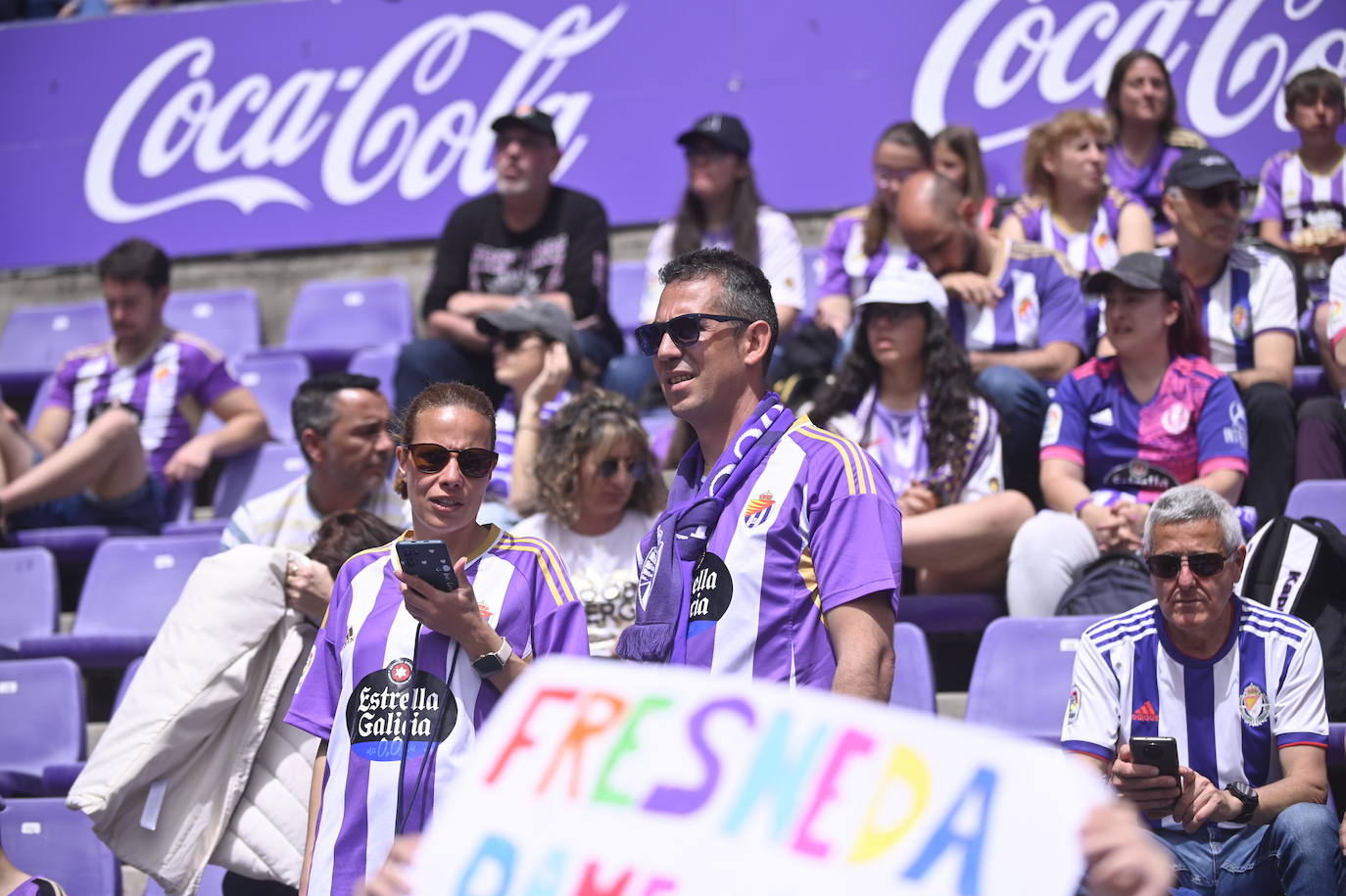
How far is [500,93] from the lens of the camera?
797 centimetres

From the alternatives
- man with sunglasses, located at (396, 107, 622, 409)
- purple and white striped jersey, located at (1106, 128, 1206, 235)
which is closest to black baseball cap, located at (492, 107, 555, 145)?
man with sunglasses, located at (396, 107, 622, 409)

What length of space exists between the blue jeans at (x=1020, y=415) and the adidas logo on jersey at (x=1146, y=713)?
1800mm

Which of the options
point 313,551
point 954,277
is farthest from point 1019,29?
point 313,551

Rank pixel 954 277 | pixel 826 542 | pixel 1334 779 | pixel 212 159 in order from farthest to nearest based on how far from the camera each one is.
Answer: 1. pixel 212 159
2. pixel 954 277
3. pixel 1334 779
4. pixel 826 542

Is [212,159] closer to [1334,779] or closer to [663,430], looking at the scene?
[663,430]

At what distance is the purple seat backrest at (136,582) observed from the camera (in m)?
5.36

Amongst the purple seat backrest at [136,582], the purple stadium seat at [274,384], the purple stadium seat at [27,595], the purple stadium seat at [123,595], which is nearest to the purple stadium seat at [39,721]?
the purple stadium seat at [123,595]

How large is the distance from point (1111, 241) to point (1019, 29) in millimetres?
1549

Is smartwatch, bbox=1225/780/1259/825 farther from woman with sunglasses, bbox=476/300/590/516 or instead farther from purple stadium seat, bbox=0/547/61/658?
purple stadium seat, bbox=0/547/61/658

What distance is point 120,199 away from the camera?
8.41 metres

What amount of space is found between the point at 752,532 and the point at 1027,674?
1.80m

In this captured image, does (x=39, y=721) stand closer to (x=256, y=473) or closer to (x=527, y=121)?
(x=256, y=473)

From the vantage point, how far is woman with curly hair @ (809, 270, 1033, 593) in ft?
15.5

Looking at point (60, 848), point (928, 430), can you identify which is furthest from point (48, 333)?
point (928, 430)
